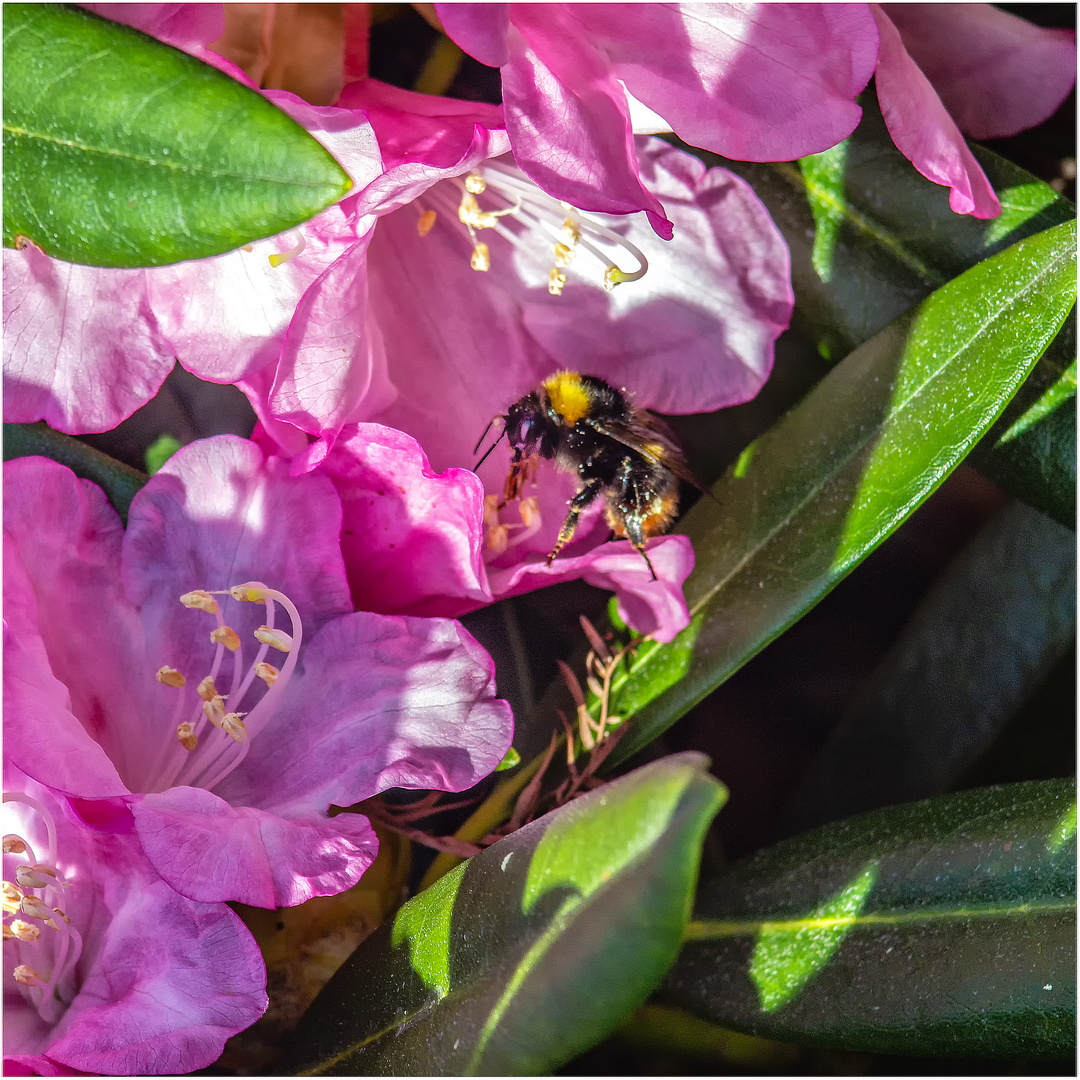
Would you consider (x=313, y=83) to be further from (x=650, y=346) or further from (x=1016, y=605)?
(x=1016, y=605)

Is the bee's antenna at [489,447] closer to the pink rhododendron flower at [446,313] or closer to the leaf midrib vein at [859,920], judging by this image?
the pink rhododendron flower at [446,313]

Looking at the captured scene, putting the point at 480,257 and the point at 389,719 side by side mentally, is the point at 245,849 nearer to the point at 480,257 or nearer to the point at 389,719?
the point at 389,719

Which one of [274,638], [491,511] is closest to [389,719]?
[274,638]

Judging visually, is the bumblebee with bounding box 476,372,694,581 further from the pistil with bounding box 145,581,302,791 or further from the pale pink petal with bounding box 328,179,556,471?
the pistil with bounding box 145,581,302,791

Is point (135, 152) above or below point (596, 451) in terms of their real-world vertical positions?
above

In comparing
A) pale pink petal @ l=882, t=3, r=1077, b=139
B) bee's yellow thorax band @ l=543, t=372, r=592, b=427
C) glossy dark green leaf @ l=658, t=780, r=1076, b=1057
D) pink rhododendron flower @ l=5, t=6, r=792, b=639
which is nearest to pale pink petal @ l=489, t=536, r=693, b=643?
pink rhododendron flower @ l=5, t=6, r=792, b=639

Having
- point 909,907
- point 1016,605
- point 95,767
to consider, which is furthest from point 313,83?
point 1016,605

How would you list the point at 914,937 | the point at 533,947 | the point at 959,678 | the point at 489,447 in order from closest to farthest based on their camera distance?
the point at 533,947 < the point at 914,937 < the point at 489,447 < the point at 959,678
